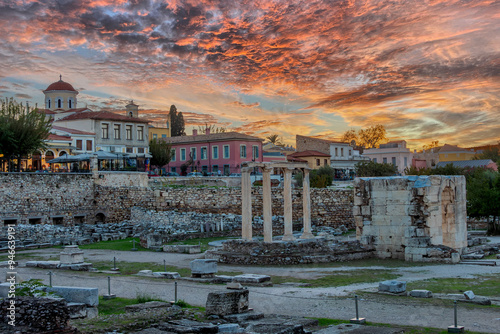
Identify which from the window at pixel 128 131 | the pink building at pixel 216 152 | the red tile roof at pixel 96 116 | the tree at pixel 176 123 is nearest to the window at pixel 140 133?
the window at pixel 128 131

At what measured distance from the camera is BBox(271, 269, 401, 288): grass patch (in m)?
16.7

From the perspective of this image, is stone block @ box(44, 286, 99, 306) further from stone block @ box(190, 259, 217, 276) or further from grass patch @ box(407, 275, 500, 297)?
grass patch @ box(407, 275, 500, 297)

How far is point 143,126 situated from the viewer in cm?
5844

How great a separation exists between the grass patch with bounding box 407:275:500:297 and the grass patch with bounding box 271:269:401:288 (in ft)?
5.27

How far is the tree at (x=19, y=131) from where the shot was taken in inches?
1559

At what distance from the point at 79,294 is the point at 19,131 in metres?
31.5

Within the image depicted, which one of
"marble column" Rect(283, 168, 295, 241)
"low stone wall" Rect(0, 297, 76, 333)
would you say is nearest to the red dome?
"marble column" Rect(283, 168, 295, 241)

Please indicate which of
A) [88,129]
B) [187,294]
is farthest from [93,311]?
[88,129]

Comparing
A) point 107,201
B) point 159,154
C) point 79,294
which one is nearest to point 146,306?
point 79,294

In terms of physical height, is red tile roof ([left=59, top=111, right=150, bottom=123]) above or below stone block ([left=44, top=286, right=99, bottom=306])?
above

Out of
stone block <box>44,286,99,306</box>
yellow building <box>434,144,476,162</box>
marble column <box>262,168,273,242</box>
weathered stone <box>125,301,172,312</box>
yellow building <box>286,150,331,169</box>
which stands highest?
yellow building <box>434,144,476,162</box>

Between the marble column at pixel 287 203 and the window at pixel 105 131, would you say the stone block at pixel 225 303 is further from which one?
the window at pixel 105 131

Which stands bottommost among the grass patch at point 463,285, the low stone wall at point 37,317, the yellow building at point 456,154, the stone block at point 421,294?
the grass patch at point 463,285

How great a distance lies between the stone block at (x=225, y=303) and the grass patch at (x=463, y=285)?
5831 mm
